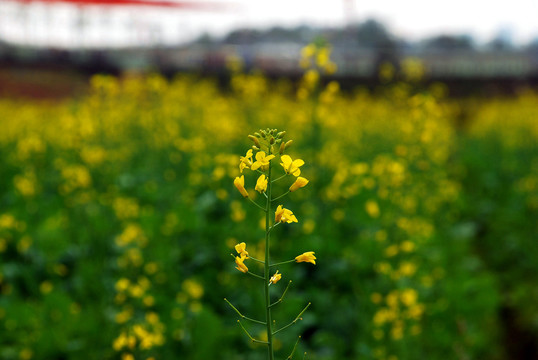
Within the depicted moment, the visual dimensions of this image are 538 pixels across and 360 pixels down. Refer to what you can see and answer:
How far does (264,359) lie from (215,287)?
656 mm

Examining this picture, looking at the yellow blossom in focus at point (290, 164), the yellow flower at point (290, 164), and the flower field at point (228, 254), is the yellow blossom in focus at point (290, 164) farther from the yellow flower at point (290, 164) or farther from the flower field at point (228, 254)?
the flower field at point (228, 254)

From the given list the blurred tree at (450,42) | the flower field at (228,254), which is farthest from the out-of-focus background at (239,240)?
the blurred tree at (450,42)

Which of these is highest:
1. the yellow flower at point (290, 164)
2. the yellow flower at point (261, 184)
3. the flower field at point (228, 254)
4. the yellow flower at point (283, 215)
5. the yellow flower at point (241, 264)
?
the yellow flower at point (290, 164)

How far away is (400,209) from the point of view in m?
3.25

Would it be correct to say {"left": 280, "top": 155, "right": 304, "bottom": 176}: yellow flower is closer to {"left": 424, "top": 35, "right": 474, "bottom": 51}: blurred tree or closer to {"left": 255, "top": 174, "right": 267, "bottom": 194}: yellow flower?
{"left": 255, "top": 174, "right": 267, "bottom": 194}: yellow flower

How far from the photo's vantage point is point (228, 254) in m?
3.19

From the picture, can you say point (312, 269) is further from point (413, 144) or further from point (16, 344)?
point (16, 344)

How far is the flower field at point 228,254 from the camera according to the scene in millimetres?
2582

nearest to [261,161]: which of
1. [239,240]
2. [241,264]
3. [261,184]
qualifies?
[261,184]

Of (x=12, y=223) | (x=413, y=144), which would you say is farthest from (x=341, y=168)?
(x=12, y=223)

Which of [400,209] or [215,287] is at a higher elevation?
[400,209]

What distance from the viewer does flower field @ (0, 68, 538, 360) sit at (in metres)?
2.58

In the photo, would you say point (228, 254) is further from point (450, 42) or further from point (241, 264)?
point (450, 42)

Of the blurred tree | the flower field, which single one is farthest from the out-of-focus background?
the blurred tree
